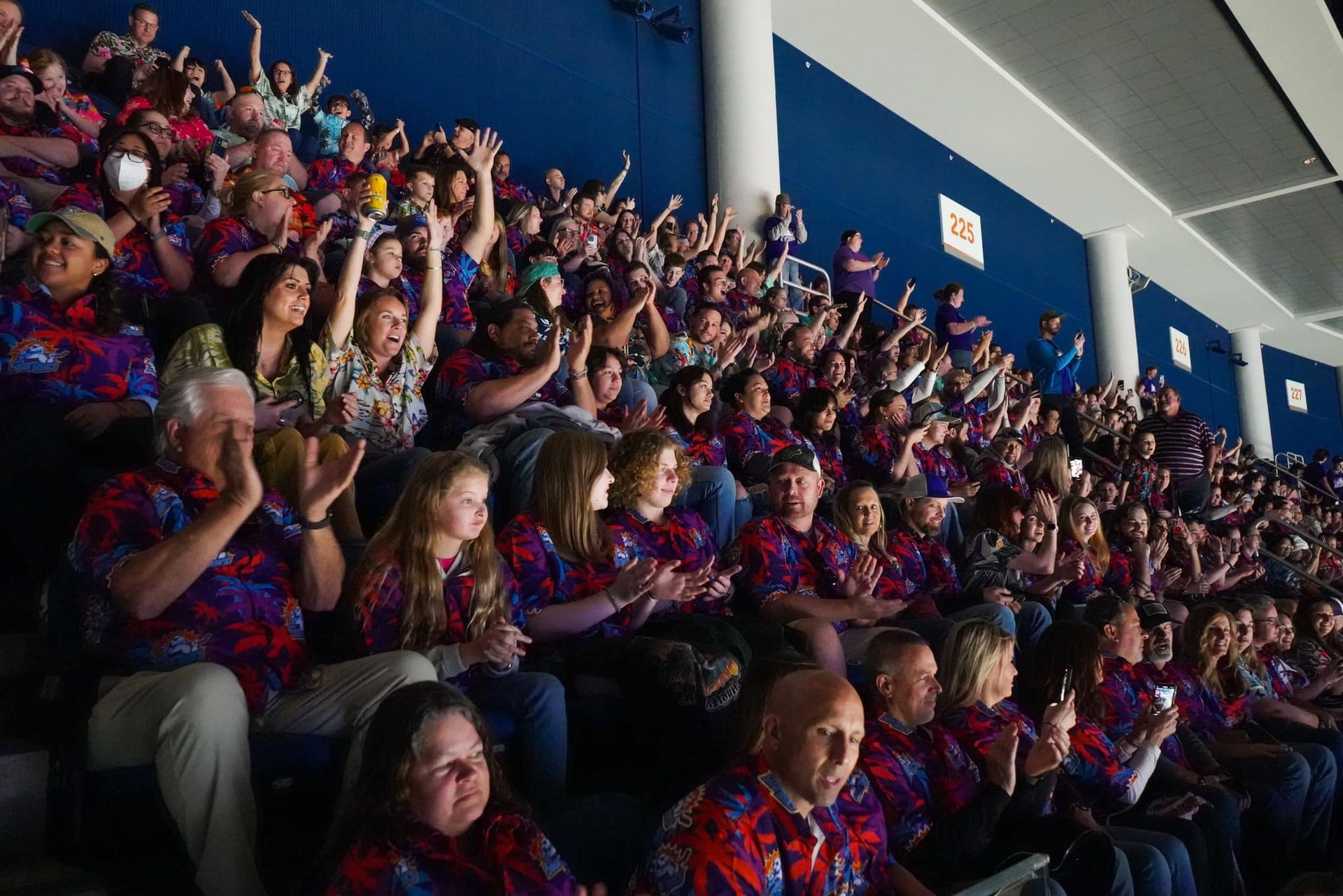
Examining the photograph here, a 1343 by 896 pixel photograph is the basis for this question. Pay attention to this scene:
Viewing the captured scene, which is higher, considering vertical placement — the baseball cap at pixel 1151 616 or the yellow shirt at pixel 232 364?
the yellow shirt at pixel 232 364

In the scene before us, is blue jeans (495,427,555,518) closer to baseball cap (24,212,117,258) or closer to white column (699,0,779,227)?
baseball cap (24,212,117,258)

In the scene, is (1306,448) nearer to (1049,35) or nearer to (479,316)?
(1049,35)

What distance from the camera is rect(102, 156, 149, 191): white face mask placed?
3076 millimetres

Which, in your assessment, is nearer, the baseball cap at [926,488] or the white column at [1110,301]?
the baseball cap at [926,488]

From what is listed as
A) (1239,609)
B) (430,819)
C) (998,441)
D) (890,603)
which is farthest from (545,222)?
(430,819)

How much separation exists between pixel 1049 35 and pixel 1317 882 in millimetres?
9069

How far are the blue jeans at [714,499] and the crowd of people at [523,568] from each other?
0.04 ft

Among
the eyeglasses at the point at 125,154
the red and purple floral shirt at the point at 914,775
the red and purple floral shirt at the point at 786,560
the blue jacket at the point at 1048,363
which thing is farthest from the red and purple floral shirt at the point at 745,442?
the blue jacket at the point at 1048,363

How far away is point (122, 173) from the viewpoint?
308cm

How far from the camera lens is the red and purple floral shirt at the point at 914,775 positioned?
210 cm

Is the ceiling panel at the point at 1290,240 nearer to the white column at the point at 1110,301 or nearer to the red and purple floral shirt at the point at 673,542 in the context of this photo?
the white column at the point at 1110,301

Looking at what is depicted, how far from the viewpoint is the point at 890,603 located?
2869 millimetres

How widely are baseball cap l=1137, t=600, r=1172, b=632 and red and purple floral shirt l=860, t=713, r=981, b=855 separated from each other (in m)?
1.65

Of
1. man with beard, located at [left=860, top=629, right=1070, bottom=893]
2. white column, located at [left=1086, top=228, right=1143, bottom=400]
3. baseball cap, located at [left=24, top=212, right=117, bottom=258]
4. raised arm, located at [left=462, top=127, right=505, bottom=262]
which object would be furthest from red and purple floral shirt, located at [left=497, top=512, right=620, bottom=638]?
white column, located at [left=1086, top=228, right=1143, bottom=400]
